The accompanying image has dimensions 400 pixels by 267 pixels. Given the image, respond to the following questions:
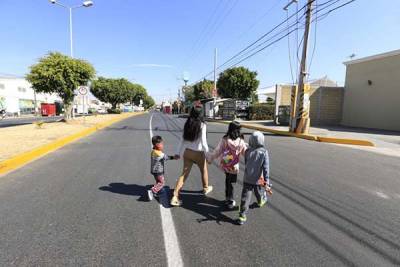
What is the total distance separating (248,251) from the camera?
288 centimetres

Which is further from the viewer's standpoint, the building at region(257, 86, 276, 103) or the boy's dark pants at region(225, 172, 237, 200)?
the building at region(257, 86, 276, 103)

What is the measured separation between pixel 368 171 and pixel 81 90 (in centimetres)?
1765

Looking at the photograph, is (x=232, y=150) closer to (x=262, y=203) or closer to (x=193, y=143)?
(x=193, y=143)

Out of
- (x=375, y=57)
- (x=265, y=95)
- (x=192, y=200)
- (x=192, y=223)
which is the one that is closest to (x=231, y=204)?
(x=192, y=200)

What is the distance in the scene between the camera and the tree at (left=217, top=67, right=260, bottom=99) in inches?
1735

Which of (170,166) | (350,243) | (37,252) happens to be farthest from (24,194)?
(350,243)

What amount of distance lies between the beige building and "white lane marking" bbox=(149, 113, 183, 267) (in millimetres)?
19701

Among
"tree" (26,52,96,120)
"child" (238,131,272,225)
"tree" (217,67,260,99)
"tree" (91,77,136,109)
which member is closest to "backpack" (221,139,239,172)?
"child" (238,131,272,225)

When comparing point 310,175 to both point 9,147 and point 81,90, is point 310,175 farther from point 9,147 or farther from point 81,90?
point 81,90

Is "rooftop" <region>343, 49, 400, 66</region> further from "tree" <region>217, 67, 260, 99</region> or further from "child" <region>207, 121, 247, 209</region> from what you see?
"tree" <region>217, 67, 260, 99</region>

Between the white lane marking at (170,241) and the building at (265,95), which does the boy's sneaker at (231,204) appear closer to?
the white lane marking at (170,241)

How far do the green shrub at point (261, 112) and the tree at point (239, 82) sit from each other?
14296 mm

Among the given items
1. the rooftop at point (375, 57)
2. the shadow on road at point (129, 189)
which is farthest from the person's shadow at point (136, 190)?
the rooftop at point (375, 57)

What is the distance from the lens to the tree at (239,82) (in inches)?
1735
